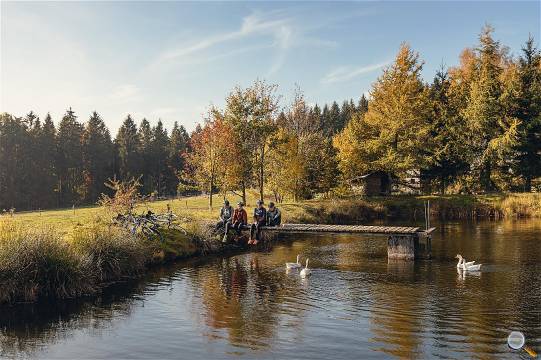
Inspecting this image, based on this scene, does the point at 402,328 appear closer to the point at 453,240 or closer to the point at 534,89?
the point at 453,240

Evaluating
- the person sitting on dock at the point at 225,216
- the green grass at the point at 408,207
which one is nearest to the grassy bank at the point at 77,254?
the person sitting on dock at the point at 225,216

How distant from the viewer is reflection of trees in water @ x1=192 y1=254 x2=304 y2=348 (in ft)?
51.6

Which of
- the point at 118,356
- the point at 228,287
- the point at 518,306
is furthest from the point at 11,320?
the point at 518,306

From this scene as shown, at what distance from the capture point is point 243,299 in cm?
1986

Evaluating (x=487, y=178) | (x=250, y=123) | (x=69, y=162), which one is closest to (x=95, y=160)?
(x=69, y=162)

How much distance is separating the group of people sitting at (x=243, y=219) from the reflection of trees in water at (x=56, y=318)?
37.2 feet

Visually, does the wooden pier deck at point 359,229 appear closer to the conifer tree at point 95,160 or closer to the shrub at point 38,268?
the shrub at point 38,268

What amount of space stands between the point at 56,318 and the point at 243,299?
7256 mm

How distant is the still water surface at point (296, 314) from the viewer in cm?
A: 1417

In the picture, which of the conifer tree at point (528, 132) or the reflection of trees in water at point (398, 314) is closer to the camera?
the reflection of trees in water at point (398, 314)

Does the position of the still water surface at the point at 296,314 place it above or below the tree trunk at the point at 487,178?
below

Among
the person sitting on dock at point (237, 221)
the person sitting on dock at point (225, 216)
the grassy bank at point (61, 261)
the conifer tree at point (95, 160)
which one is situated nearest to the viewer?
the grassy bank at point (61, 261)

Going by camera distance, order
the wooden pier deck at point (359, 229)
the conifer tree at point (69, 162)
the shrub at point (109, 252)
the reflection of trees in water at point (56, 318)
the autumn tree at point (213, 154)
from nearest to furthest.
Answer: the reflection of trees in water at point (56, 318) → the shrub at point (109, 252) → the wooden pier deck at point (359, 229) → the autumn tree at point (213, 154) → the conifer tree at point (69, 162)

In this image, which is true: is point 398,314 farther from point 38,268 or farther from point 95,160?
point 95,160
